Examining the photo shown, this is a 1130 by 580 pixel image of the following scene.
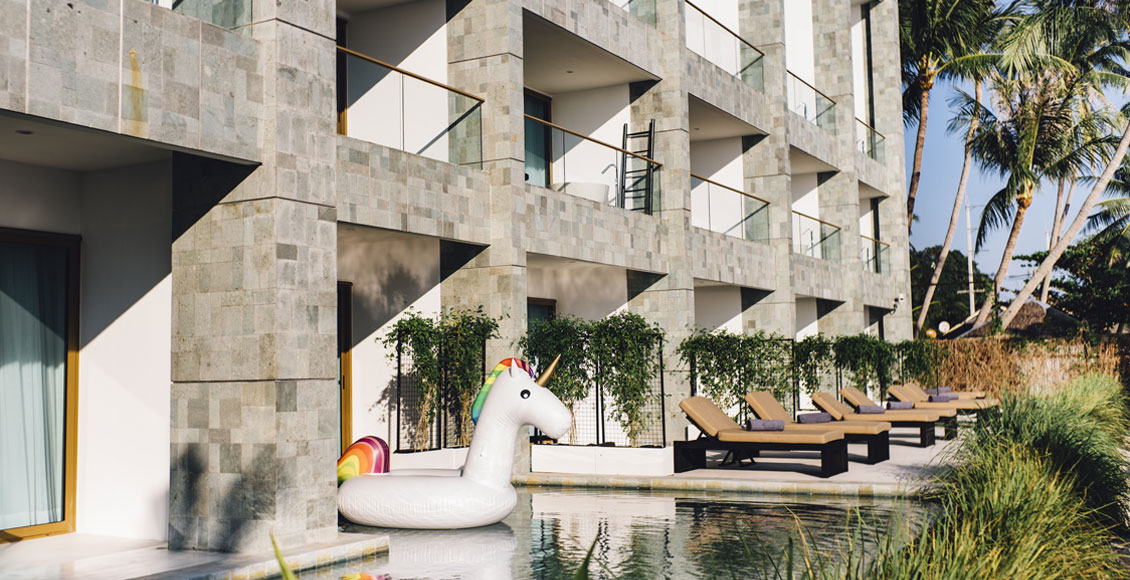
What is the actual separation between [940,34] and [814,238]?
1136 centimetres

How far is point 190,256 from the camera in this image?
795cm

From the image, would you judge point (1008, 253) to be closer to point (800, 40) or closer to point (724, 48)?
point (800, 40)

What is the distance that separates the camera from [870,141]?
28.6 m

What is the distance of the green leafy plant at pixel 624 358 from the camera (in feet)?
44.8

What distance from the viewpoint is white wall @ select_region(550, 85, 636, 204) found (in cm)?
1569

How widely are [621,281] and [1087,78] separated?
21.5 m

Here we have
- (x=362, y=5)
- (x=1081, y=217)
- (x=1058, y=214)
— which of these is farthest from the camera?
(x=1058, y=214)

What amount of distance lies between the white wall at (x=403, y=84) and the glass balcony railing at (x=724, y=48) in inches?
242

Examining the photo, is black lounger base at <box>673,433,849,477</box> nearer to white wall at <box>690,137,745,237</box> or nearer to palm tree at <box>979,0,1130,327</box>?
white wall at <box>690,137,745,237</box>

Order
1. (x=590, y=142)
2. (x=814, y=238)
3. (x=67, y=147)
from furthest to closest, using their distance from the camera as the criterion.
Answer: (x=814, y=238), (x=590, y=142), (x=67, y=147)

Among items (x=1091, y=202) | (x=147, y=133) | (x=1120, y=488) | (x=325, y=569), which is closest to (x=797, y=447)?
(x=1120, y=488)

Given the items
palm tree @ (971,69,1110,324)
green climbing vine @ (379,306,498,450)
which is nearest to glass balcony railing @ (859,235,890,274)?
palm tree @ (971,69,1110,324)

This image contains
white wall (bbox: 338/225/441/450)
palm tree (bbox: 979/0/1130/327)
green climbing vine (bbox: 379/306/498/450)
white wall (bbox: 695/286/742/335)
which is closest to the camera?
green climbing vine (bbox: 379/306/498/450)

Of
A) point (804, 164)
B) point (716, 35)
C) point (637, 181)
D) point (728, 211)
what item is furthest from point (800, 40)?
point (637, 181)
